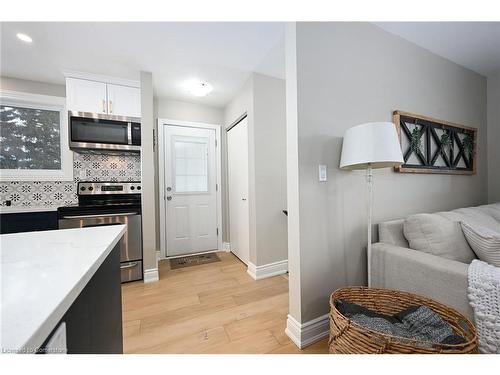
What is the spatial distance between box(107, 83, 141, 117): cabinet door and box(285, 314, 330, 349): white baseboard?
2776 millimetres

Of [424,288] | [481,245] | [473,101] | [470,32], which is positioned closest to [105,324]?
[424,288]

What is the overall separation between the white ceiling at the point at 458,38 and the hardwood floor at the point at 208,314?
2679mm

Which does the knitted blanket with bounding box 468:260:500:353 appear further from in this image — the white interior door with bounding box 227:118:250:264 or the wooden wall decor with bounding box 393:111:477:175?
the white interior door with bounding box 227:118:250:264

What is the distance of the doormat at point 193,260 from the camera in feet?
9.21

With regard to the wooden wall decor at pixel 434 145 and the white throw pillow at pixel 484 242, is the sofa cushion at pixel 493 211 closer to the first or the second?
the wooden wall decor at pixel 434 145

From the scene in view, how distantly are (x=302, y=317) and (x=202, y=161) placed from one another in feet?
8.56

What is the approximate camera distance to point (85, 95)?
7.74 feet

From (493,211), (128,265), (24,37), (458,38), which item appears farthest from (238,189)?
(458,38)

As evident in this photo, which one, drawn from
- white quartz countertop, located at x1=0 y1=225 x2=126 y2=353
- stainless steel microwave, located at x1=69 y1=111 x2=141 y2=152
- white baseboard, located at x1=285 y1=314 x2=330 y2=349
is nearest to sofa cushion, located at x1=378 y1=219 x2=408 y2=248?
white baseboard, located at x1=285 y1=314 x2=330 y2=349

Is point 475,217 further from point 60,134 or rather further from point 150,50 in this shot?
point 60,134

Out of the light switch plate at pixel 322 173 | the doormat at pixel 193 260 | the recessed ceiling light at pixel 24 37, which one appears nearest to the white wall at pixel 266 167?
the doormat at pixel 193 260

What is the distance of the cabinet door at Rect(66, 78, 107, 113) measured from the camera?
2303mm
